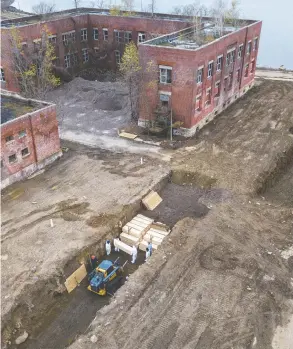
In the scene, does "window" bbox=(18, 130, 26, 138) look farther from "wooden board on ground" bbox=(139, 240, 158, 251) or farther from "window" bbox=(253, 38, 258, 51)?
"window" bbox=(253, 38, 258, 51)

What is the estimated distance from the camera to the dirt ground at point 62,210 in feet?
68.0

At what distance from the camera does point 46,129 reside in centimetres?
3077

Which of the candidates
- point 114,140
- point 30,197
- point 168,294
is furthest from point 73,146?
point 168,294

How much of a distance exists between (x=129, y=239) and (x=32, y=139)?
39.8ft

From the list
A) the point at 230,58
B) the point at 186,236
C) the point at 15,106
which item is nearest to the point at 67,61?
the point at 15,106

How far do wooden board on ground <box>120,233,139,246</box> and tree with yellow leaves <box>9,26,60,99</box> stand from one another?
69.2ft

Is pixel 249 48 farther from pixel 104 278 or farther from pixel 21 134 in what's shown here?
pixel 104 278

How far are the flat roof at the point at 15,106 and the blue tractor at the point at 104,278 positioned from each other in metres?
15.0

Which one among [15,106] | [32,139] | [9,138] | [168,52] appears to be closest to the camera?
[9,138]

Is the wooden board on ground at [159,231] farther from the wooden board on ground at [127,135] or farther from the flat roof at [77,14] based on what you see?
the flat roof at [77,14]

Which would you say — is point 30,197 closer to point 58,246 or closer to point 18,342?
point 58,246

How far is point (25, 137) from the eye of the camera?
29016 mm

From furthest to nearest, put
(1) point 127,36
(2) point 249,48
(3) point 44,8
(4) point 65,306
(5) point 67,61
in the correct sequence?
(3) point 44,8, (5) point 67,61, (1) point 127,36, (2) point 249,48, (4) point 65,306

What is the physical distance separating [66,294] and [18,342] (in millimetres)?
3530
